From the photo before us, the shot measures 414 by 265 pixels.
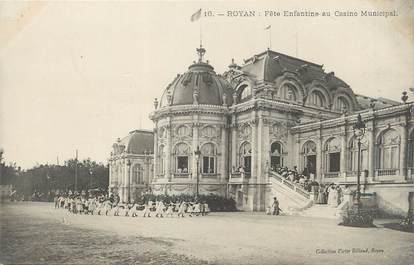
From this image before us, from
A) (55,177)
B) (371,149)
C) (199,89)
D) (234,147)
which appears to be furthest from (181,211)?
(55,177)

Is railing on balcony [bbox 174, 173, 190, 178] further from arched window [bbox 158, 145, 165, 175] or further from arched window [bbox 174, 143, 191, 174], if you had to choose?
arched window [bbox 158, 145, 165, 175]

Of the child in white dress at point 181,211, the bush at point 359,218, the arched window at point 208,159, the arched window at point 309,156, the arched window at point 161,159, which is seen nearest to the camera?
the bush at point 359,218

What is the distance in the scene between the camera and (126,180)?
42.6 metres

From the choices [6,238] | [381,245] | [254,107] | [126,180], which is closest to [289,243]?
[381,245]

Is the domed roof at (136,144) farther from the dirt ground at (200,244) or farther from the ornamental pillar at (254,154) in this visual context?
the dirt ground at (200,244)

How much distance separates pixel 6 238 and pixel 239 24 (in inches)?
369

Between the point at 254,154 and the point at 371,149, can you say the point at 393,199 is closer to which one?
the point at 371,149

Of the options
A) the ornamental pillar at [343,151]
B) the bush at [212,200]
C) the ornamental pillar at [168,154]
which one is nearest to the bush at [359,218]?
the ornamental pillar at [343,151]

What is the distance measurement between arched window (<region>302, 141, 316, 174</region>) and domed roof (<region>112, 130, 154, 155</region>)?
2113 centimetres

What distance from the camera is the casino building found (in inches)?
976

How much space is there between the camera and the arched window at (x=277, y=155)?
1056 inches

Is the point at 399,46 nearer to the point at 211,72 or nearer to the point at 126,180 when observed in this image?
the point at 211,72

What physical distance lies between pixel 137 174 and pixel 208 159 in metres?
17.5

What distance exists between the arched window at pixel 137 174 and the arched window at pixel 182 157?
Result: 16.3 m
